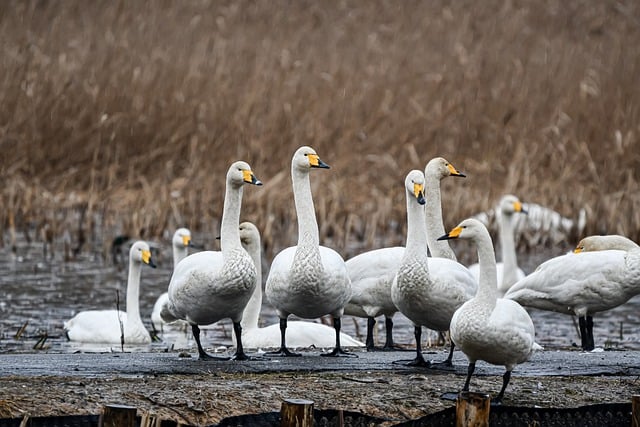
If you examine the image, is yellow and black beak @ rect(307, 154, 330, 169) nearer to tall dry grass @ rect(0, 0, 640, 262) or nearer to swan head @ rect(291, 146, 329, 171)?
swan head @ rect(291, 146, 329, 171)

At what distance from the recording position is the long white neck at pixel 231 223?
740 cm

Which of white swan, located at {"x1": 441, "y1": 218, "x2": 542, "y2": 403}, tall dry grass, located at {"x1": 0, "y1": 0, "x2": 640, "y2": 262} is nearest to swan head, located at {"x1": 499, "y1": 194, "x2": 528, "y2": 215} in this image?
tall dry grass, located at {"x1": 0, "y1": 0, "x2": 640, "y2": 262}

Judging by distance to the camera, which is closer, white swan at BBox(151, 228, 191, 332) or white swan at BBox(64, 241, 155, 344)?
white swan at BBox(64, 241, 155, 344)

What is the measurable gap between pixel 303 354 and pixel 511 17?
16297 millimetres

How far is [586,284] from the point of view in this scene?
8641 millimetres

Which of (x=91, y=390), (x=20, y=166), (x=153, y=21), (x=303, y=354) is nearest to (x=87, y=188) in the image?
(x=20, y=166)

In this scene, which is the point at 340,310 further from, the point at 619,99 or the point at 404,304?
the point at 619,99

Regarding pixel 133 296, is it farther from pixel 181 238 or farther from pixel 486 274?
pixel 486 274

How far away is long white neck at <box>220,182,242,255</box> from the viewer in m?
7.40

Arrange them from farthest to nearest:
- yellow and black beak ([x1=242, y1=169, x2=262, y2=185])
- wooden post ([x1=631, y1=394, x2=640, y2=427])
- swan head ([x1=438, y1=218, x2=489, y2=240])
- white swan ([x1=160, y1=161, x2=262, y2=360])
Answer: yellow and black beak ([x1=242, y1=169, x2=262, y2=185]) < white swan ([x1=160, y1=161, x2=262, y2=360]) < swan head ([x1=438, y1=218, x2=489, y2=240]) < wooden post ([x1=631, y1=394, x2=640, y2=427])

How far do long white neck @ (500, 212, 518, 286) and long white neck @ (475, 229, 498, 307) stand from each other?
507 cm

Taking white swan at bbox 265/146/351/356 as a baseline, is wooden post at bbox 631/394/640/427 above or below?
below

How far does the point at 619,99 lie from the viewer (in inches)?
717

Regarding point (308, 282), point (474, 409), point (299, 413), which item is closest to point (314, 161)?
point (308, 282)
